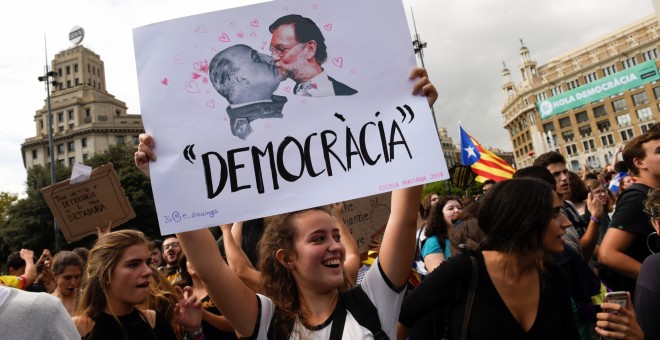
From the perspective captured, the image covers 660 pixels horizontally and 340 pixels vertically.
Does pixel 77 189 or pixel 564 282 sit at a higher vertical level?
pixel 77 189

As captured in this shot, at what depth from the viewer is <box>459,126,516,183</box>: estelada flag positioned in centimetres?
926

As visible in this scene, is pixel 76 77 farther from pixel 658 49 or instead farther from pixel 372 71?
pixel 658 49

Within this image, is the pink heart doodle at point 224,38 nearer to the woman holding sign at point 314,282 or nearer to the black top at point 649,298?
the woman holding sign at point 314,282

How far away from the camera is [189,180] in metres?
2.11

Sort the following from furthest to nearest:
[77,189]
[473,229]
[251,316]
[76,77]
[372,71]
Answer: [76,77]
[77,189]
[473,229]
[372,71]
[251,316]

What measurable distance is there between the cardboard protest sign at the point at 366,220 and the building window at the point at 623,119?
90.7 meters

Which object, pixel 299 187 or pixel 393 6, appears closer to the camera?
pixel 299 187

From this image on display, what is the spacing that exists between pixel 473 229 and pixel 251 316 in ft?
4.80

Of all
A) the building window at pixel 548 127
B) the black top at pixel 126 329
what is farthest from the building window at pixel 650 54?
the black top at pixel 126 329

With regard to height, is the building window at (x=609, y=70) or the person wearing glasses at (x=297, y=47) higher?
the building window at (x=609, y=70)

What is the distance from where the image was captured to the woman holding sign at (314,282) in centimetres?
200

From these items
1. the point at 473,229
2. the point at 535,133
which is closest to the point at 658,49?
the point at 535,133

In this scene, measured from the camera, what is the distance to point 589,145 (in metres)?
86.8

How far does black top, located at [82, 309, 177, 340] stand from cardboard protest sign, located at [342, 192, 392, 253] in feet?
7.00
